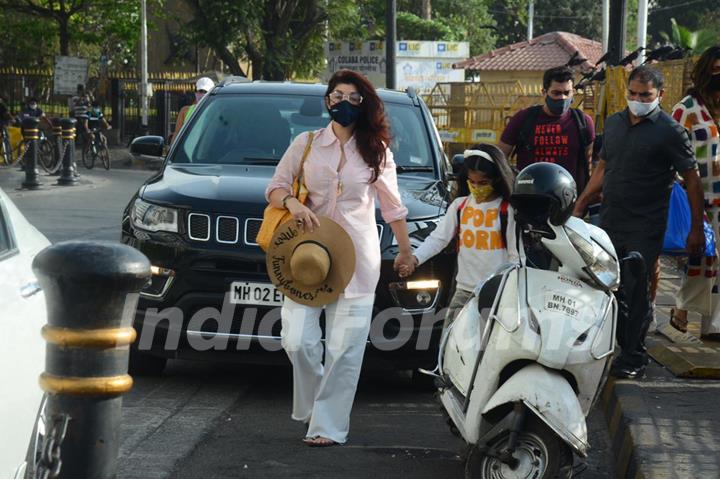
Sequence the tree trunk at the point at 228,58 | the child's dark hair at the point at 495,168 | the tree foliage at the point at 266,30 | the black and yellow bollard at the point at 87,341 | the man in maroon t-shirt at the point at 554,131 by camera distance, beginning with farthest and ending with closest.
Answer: the tree trunk at the point at 228,58 < the tree foliage at the point at 266,30 < the man in maroon t-shirt at the point at 554,131 < the child's dark hair at the point at 495,168 < the black and yellow bollard at the point at 87,341

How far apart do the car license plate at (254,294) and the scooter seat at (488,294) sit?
1803mm

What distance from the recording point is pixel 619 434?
6305mm

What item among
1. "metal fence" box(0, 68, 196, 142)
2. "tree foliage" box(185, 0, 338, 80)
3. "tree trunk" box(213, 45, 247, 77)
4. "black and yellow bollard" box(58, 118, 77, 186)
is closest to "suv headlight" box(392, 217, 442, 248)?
"black and yellow bollard" box(58, 118, 77, 186)

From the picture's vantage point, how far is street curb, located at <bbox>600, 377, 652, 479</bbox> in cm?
567

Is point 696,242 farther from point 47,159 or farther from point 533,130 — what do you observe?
point 47,159

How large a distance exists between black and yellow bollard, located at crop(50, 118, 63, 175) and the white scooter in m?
20.2

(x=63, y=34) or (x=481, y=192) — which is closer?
(x=481, y=192)

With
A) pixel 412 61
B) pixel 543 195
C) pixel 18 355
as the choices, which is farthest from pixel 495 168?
pixel 412 61

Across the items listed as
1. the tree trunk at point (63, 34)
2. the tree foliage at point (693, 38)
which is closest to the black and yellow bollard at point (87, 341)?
the tree trunk at point (63, 34)

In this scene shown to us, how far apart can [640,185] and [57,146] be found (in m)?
19.9

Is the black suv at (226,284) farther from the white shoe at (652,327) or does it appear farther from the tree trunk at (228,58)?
the tree trunk at (228,58)

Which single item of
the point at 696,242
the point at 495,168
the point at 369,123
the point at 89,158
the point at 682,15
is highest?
the point at 682,15

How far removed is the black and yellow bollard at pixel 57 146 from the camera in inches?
985

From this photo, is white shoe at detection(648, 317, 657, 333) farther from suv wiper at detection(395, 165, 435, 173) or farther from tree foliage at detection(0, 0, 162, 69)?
tree foliage at detection(0, 0, 162, 69)
